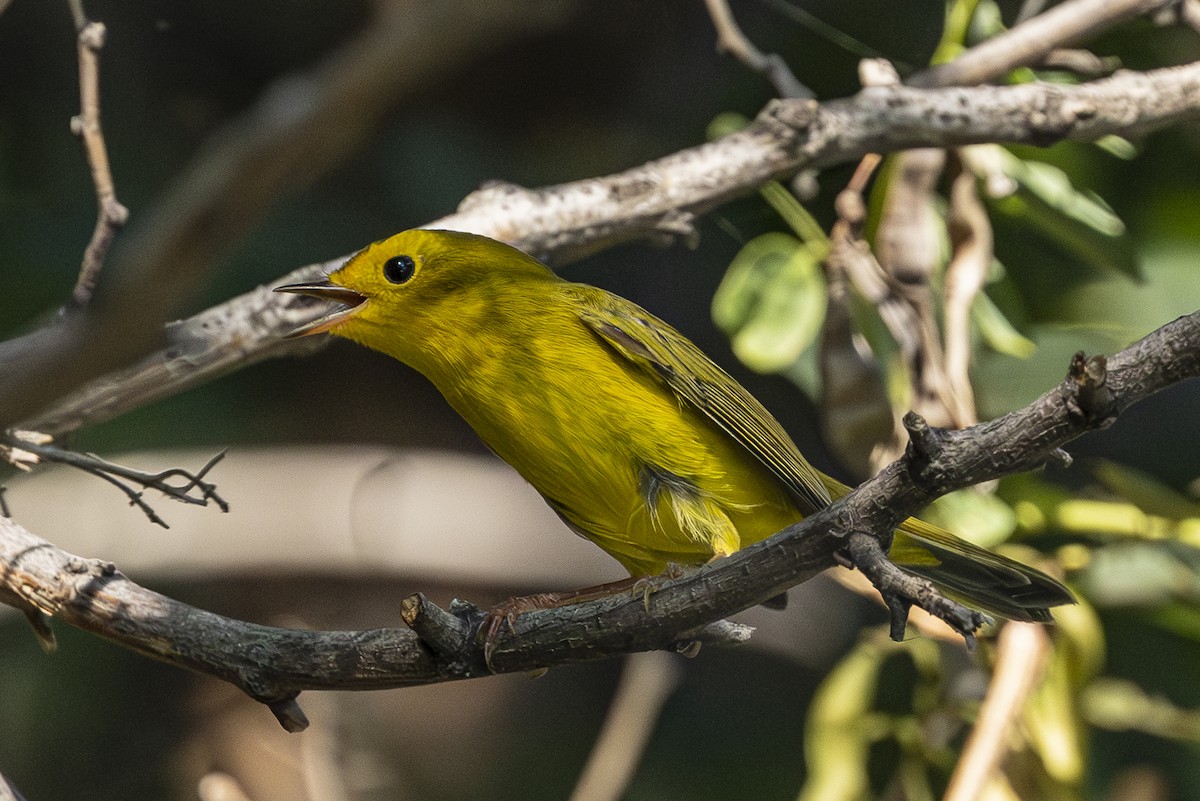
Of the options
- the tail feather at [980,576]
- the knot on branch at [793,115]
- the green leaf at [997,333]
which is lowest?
the tail feather at [980,576]

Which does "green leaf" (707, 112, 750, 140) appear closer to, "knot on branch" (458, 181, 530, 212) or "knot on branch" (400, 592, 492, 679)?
"knot on branch" (458, 181, 530, 212)

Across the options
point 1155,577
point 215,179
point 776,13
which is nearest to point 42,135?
point 776,13

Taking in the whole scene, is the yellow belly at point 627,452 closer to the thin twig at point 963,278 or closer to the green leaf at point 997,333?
the thin twig at point 963,278

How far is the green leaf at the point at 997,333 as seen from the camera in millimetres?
2705

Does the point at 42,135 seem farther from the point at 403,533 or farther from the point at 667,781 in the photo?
the point at 667,781

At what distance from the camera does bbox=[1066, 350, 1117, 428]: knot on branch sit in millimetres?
1189

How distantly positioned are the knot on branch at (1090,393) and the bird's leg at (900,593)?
0.81ft

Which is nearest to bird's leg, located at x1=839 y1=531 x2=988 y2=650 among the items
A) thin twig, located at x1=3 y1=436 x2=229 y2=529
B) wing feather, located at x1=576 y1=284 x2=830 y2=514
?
wing feather, located at x1=576 y1=284 x2=830 y2=514

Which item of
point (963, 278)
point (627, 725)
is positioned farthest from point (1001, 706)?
point (627, 725)

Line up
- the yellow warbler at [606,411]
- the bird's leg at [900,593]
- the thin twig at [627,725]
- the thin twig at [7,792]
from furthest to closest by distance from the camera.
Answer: the thin twig at [627,725] → the yellow warbler at [606,411] → the thin twig at [7,792] → the bird's leg at [900,593]

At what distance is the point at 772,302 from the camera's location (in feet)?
8.75

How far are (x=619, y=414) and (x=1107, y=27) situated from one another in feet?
5.99

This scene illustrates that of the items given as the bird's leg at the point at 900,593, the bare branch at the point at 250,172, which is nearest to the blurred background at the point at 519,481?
the bird's leg at the point at 900,593

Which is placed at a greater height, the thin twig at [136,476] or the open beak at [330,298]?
the open beak at [330,298]
